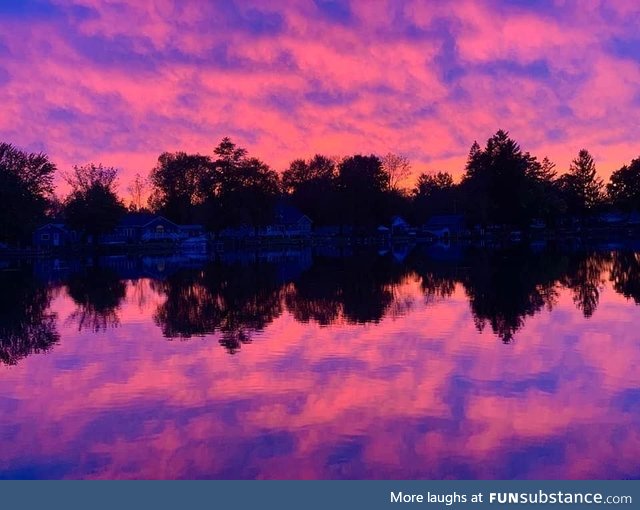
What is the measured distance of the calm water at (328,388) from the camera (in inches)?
412

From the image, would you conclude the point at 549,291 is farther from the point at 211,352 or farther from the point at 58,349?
the point at 58,349

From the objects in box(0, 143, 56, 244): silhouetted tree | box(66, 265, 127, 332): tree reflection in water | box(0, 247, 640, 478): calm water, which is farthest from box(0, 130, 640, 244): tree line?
box(0, 247, 640, 478): calm water

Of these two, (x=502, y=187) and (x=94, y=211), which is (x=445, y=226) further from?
(x=94, y=211)

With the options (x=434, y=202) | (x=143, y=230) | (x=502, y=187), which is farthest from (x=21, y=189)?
(x=434, y=202)

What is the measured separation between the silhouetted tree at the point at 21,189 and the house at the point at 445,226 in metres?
77.7

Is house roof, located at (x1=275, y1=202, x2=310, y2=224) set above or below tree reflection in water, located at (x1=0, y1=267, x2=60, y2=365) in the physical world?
above

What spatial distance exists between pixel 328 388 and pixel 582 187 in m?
150

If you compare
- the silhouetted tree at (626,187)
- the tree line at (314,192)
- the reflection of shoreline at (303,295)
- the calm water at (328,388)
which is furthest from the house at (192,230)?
the calm water at (328,388)

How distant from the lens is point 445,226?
154875 millimetres

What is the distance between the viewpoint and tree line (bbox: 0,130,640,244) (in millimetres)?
92750

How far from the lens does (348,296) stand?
30.8 metres

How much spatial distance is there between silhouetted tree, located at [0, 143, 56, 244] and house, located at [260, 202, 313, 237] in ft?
163

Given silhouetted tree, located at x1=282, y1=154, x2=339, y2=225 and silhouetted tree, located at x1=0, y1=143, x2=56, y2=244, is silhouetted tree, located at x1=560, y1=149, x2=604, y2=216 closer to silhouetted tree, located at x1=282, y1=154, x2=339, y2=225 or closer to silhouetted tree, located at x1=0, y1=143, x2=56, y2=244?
silhouetted tree, located at x1=282, y1=154, x2=339, y2=225

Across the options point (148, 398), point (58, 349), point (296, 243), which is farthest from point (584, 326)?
point (296, 243)
